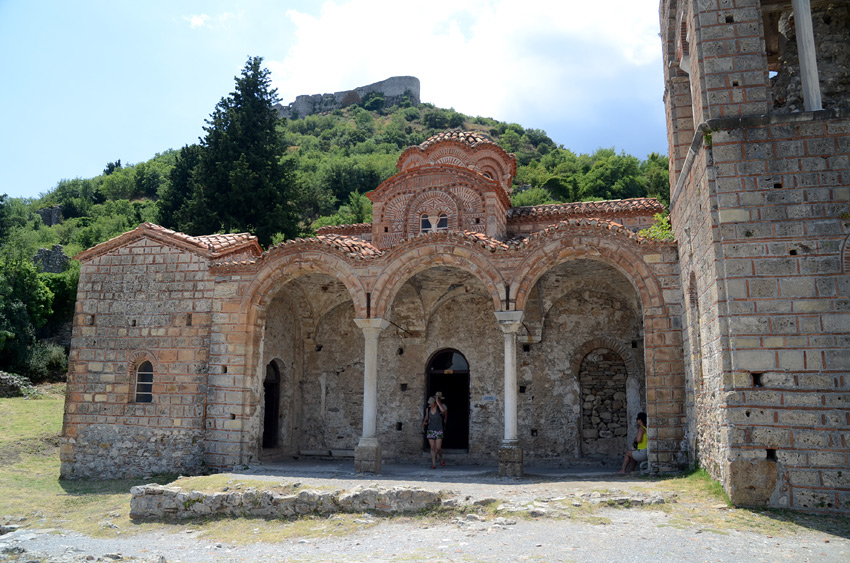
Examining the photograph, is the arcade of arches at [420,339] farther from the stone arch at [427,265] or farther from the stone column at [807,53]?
the stone column at [807,53]

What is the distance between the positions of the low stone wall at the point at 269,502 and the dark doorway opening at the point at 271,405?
15.4 ft

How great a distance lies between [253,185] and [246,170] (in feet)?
1.83

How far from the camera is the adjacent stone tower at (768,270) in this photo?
6.93 m

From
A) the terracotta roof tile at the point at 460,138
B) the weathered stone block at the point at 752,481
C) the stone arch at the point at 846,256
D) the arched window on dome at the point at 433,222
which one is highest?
the terracotta roof tile at the point at 460,138

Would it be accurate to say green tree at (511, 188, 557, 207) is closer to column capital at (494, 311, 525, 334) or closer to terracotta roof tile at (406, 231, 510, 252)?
terracotta roof tile at (406, 231, 510, 252)

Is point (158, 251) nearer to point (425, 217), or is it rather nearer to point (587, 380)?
point (425, 217)

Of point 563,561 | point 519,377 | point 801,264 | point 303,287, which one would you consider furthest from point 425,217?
point 563,561

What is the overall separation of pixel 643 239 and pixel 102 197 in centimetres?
4910

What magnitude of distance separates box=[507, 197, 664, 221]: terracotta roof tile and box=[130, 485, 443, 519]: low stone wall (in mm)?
9156

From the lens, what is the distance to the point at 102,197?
49406 millimetres

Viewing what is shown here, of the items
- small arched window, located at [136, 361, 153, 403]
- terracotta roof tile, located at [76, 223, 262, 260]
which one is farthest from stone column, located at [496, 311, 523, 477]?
small arched window, located at [136, 361, 153, 403]

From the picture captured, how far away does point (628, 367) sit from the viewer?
42.7ft

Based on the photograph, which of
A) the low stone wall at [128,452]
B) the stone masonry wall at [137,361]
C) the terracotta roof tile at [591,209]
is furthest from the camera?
the terracotta roof tile at [591,209]

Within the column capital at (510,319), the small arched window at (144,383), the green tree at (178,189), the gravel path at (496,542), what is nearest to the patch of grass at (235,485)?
the gravel path at (496,542)
